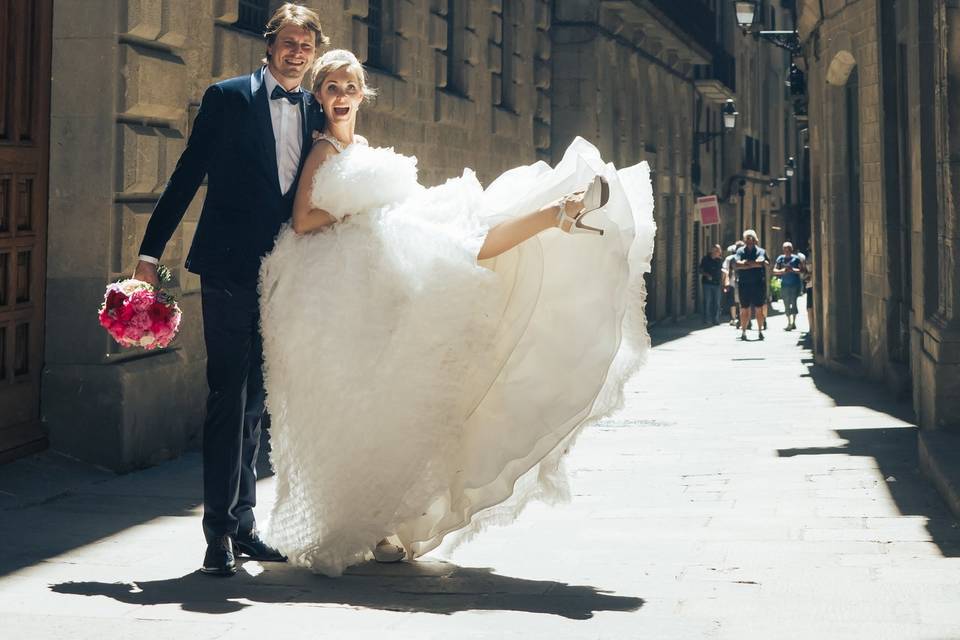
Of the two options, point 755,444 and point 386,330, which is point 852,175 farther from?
point 386,330

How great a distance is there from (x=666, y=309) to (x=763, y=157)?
23.7 meters

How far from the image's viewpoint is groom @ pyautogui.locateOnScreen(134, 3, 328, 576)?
18.8 ft

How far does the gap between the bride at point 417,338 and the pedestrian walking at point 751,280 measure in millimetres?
21440

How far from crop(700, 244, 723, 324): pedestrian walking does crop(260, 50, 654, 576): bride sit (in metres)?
27.6

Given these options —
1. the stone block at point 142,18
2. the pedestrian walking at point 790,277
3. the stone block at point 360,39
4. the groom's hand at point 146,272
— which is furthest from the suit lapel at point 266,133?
the pedestrian walking at point 790,277

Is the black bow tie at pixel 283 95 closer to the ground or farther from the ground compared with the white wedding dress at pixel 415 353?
farther from the ground

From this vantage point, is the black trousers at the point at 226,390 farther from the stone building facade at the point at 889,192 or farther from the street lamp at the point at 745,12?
the street lamp at the point at 745,12

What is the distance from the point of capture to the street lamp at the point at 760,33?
21941mm

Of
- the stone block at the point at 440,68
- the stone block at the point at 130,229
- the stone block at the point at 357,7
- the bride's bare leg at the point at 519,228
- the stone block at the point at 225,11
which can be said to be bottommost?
the bride's bare leg at the point at 519,228

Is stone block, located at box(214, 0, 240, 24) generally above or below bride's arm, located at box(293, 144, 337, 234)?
above

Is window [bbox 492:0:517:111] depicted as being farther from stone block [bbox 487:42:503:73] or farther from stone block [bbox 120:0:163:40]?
stone block [bbox 120:0:163:40]

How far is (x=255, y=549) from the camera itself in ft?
19.4

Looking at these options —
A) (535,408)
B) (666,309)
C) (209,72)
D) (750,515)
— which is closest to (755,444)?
(750,515)

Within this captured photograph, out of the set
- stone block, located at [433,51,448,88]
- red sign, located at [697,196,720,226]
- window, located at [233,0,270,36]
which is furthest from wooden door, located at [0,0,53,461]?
red sign, located at [697,196,720,226]
